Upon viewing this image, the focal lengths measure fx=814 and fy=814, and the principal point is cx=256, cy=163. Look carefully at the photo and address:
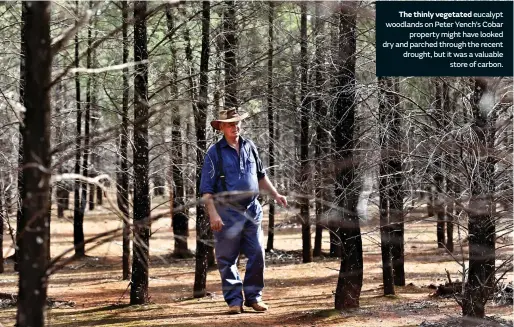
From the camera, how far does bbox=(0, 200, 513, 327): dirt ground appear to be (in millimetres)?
8711

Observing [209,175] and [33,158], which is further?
[209,175]

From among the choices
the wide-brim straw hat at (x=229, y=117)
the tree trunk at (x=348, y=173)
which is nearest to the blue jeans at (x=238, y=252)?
the wide-brim straw hat at (x=229, y=117)

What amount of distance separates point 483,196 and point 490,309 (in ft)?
10.8

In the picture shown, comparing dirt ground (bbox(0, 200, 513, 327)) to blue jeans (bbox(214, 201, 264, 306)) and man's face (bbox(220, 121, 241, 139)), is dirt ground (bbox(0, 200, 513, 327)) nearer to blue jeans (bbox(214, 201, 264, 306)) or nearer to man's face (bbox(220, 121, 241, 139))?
blue jeans (bbox(214, 201, 264, 306))

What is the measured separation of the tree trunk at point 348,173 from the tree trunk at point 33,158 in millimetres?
5927

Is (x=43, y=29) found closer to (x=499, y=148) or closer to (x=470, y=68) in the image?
(x=470, y=68)

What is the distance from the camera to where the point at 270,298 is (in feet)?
41.1

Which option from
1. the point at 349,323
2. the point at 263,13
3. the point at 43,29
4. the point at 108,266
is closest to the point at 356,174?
the point at 349,323

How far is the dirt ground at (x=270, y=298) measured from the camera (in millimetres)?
8711

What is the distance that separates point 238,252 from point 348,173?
7.17 feet

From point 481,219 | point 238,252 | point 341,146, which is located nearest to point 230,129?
point 238,252

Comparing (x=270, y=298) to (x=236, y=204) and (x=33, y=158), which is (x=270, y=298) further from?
(x=33, y=158)

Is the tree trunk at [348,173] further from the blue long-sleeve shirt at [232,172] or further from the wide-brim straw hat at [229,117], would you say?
the wide-brim straw hat at [229,117]

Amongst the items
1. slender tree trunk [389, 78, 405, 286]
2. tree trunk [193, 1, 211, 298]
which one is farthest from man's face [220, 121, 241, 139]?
tree trunk [193, 1, 211, 298]
